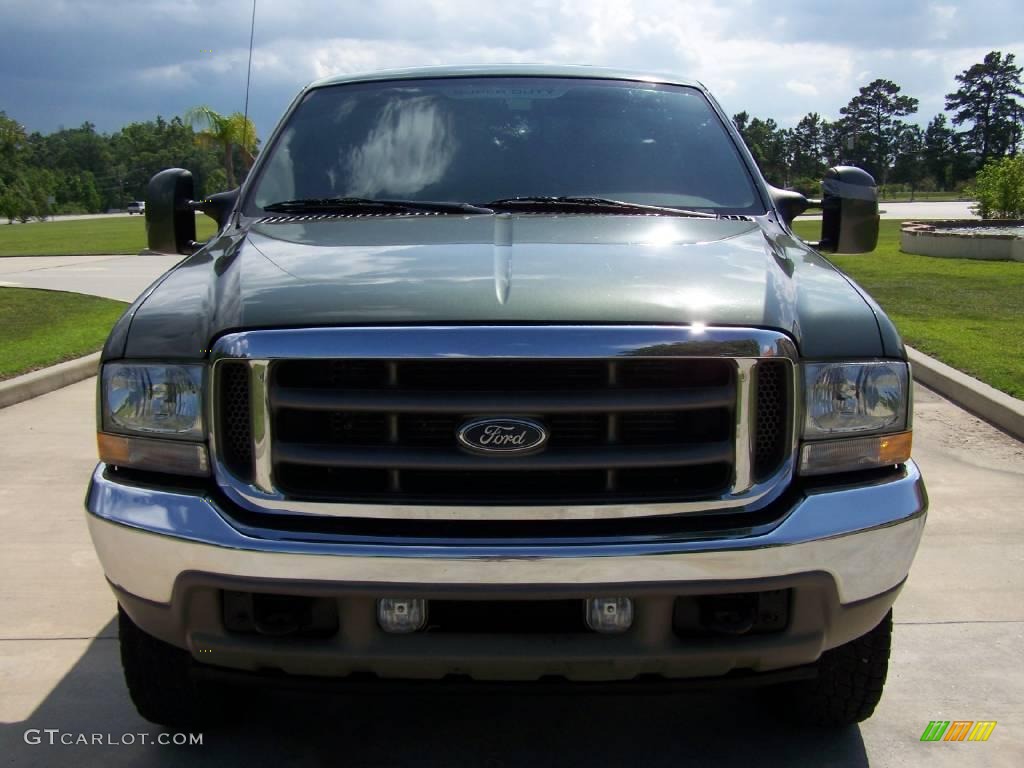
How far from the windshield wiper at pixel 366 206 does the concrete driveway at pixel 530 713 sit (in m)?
1.48

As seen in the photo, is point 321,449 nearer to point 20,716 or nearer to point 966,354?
point 20,716

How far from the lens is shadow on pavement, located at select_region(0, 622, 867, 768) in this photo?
2.88m

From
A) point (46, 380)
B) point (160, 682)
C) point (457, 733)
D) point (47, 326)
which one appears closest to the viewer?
point (160, 682)

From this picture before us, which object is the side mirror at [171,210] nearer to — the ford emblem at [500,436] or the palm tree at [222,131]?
the ford emblem at [500,436]

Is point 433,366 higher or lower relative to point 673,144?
lower

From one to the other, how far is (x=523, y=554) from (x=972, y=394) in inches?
220

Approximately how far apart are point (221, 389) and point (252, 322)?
6.6 inches

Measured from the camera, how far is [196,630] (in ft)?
7.93

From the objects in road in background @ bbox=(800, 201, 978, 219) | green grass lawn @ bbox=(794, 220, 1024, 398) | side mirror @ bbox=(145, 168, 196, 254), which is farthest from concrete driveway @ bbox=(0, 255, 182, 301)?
road in background @ bbox=(800, 201, 978, 219)

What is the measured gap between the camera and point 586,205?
3.39 m

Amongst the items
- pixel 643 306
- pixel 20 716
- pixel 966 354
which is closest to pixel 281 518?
pixel 643 306

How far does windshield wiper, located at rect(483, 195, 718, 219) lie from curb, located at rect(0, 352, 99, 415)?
4813 millimetres

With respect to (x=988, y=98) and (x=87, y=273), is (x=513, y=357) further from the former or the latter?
(x=988, y=98)

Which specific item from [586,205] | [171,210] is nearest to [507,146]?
[586,205]
